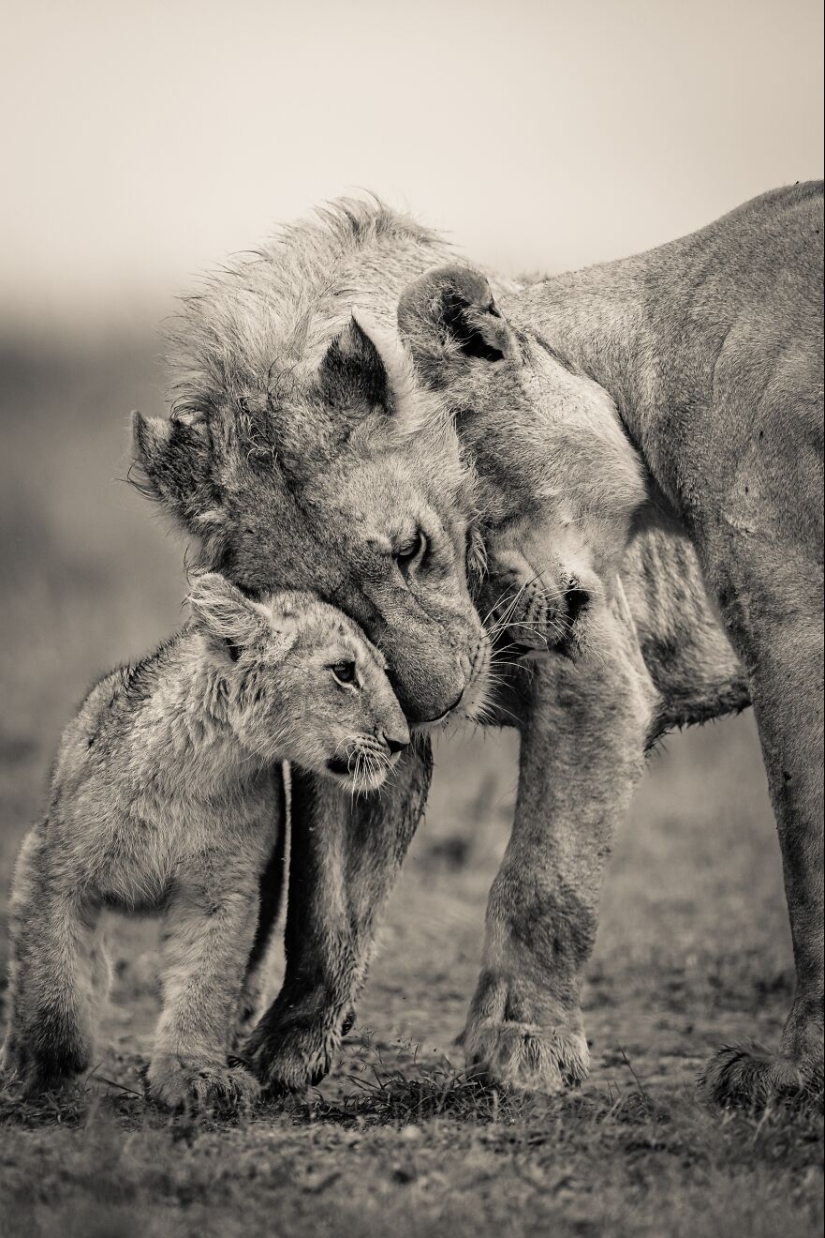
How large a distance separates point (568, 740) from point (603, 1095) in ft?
3.48

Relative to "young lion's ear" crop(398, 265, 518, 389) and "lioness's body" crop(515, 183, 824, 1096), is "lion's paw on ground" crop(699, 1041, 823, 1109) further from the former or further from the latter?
"young lion's ear" crop(398, 265, 518, 389)

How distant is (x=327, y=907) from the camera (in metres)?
4.91

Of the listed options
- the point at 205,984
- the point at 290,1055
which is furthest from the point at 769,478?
the point at 290,1055

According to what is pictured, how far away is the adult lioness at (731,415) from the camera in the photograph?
4137mm

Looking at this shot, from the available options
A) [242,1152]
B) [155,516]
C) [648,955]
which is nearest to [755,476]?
[155,516]

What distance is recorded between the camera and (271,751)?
4.58m

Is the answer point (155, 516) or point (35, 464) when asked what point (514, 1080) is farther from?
point (35, 464)

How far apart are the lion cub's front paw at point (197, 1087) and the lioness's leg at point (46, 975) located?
0.27 meters

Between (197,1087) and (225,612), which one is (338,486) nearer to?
(225,612)

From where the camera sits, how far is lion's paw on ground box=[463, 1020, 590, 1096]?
15.6 ft

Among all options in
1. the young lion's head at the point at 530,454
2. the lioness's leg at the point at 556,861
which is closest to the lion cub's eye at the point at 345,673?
the young lion's head at the point at 530,454

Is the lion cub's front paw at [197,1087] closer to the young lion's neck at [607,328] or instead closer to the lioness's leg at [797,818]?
the lioness's leg at [797,818]

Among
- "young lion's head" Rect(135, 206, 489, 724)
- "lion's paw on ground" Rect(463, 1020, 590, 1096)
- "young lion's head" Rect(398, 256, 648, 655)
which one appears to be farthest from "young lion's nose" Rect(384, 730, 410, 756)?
"lion's paw on ground" Rect(463, 1020, 590, 1096)

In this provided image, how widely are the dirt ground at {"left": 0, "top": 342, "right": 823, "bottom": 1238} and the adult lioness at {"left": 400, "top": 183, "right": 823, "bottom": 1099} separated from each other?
50 cm
